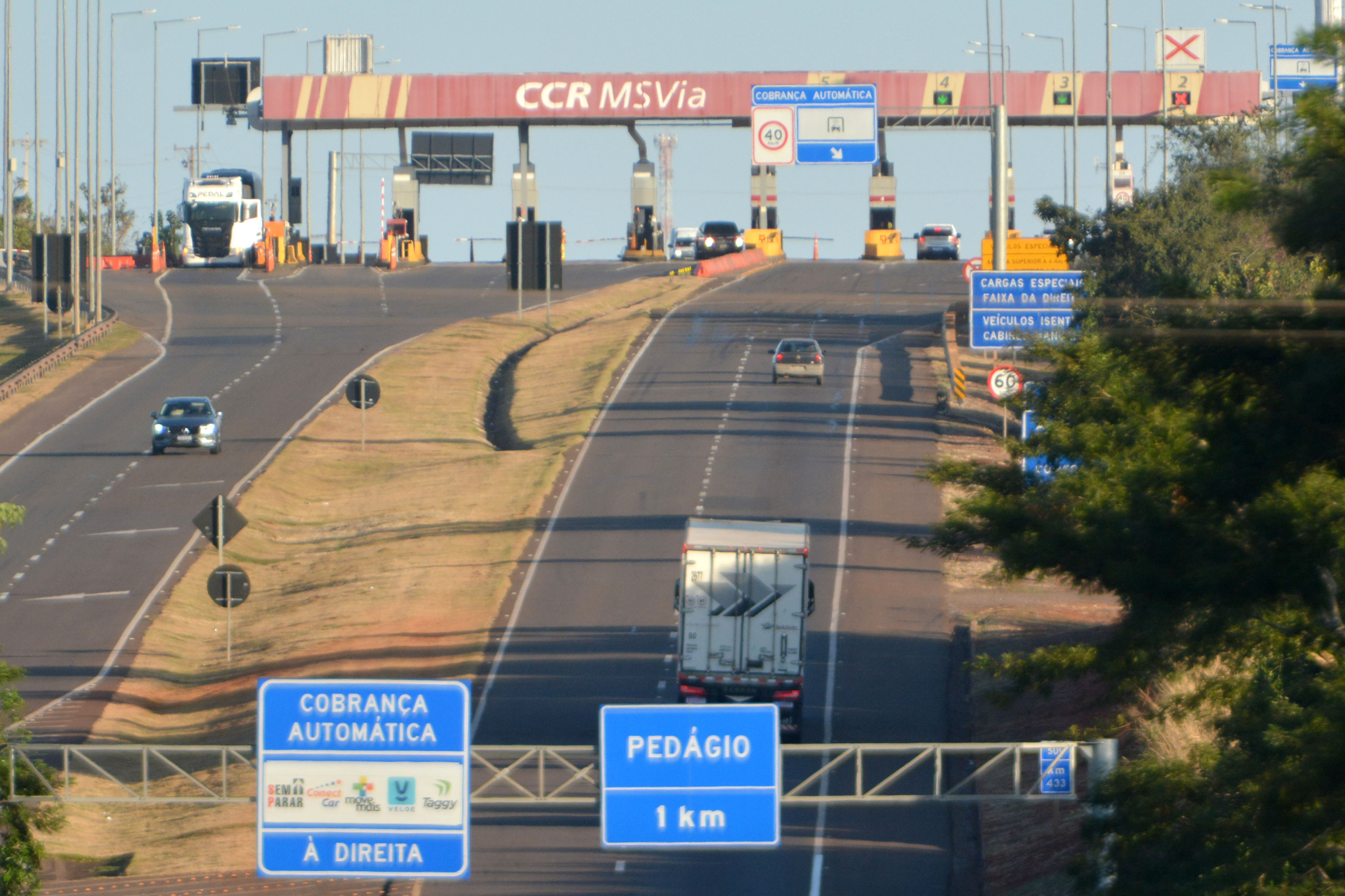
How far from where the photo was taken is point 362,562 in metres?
41.4

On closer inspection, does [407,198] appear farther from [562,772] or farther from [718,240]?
[562,772]

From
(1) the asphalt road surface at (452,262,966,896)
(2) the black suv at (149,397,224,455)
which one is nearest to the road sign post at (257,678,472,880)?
(1) the asphalt road surface at (452,262,966,896)

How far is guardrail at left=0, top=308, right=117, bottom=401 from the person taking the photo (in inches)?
2302

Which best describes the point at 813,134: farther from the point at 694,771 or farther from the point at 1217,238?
the point at 694,771

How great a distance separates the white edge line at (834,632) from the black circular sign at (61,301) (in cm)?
3079

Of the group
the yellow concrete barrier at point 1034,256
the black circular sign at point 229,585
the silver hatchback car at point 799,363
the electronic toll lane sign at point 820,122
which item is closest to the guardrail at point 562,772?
the black circular sign at point 229,585

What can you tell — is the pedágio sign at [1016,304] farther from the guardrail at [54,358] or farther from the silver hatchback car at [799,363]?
the guardrail at [54,358]

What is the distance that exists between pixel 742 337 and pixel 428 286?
26.6 meters

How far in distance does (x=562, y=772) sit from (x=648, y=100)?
80.0m

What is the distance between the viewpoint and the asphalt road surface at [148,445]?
34.6m

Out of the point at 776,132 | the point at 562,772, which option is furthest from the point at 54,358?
the point at 562,772

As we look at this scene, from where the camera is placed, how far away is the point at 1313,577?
12227 millimetres

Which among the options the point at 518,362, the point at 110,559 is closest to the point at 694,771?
the point at 110,559

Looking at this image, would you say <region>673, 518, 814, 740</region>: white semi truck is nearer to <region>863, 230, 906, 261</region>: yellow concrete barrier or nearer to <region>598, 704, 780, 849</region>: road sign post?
<region>598, 704, 780, 849</region>: road sign post
